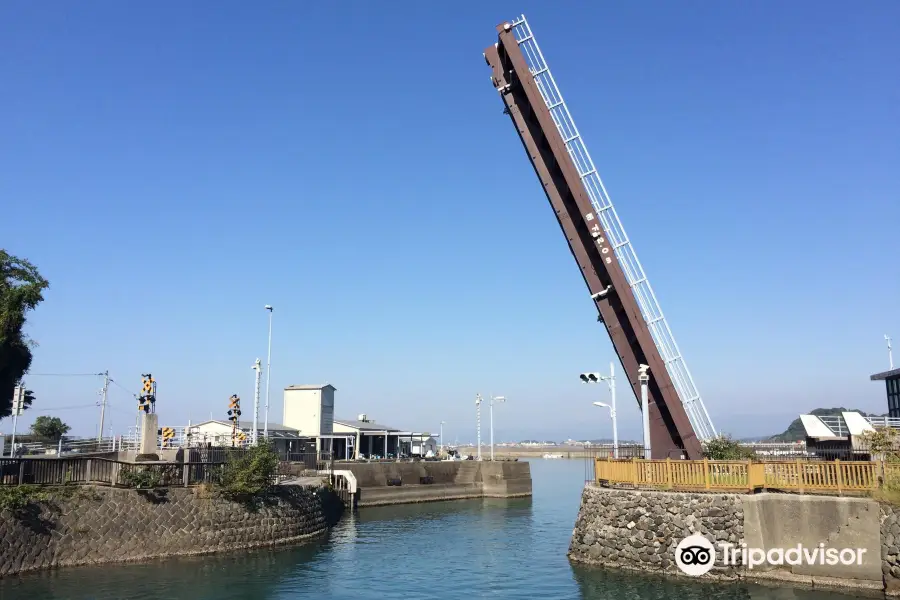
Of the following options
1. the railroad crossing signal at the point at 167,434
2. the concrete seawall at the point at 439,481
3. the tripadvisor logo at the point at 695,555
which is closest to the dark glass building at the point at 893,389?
the tripadvisor logo at the point at 695,555

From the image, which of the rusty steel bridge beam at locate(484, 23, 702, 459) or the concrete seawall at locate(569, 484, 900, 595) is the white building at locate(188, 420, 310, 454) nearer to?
the rusty steel bridge beam at locate(484, 23, 702, 459)

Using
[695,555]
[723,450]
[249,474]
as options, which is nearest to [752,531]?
[695,555]

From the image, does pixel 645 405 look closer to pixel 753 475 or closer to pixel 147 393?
pixel 753 475

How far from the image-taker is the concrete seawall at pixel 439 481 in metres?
52.9

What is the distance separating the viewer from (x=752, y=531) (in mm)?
21422

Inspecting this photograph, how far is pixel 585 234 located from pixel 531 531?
19434 mm

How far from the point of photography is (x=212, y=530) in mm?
27469

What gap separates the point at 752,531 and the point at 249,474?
19.9m

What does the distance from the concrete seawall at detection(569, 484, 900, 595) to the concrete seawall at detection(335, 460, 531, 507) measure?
30.3m

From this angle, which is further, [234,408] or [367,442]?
[367,442]

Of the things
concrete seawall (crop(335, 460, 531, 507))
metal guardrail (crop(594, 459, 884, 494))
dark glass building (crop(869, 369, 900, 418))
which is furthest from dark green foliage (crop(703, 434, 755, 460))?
concrete seawall (crop(335, 460, 531, 507))

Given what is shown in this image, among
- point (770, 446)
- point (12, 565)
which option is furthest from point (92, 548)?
point (770, 446)

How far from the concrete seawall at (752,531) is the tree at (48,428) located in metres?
59.4

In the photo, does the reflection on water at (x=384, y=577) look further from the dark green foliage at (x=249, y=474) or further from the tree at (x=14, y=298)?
the tree at (x=14, y=298)
